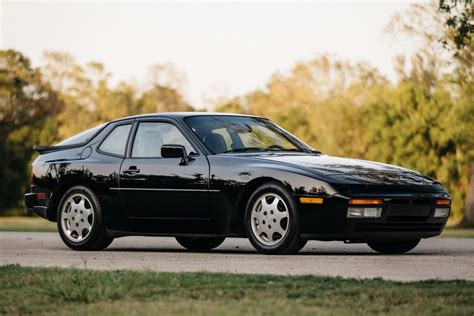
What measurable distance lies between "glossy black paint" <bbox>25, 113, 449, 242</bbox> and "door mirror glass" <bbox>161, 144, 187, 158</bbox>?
8 centimetres

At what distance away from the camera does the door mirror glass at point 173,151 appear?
12.6 m

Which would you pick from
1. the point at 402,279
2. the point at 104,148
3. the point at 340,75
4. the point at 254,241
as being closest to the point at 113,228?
the point at 104,148

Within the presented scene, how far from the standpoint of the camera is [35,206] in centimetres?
1419

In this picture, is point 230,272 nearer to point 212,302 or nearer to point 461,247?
point 212,302

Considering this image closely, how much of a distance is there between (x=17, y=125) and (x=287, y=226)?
6651 cm

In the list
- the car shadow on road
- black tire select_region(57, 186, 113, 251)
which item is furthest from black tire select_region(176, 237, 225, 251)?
black tire select_region(57, 186, 113, 251)

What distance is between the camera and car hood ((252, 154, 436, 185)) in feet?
39.0

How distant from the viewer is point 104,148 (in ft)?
44.9

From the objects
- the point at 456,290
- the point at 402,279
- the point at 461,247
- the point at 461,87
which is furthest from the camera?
the point at 461,87

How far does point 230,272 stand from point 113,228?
13.3 ft

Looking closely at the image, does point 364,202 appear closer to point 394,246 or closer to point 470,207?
point 394,246

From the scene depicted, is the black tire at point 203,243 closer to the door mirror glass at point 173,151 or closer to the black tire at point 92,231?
the black tire at point 92,231

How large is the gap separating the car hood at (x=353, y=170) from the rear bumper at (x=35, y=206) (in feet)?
10.1

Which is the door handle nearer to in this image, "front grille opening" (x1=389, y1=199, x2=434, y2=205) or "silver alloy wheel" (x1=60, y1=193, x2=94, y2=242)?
"silver alloy wheel" (x1=60, y1=193, x2=94, y2=242)
